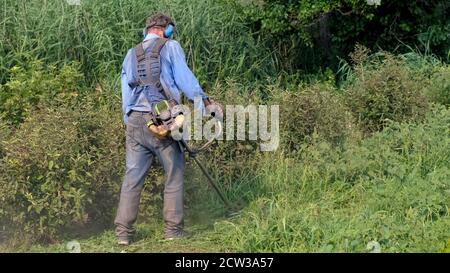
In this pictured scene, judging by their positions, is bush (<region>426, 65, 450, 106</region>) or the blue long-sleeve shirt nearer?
the blue long-sleeve shirt

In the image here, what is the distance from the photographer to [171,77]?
23.9ft

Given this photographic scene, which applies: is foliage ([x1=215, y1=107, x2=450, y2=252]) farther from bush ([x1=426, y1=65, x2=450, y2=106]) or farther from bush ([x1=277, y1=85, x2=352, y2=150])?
bush ([x1=426, y1=65, x2=450, y2=106])

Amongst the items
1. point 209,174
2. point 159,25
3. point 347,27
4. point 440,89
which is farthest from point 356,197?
point 347,27

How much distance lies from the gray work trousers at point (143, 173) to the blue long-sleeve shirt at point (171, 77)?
0.39ft

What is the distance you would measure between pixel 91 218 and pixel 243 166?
4.93 feet

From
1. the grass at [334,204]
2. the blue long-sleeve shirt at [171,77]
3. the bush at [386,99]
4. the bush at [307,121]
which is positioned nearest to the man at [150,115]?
the blue long-sleeve shirt at [171,77]

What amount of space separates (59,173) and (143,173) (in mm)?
700

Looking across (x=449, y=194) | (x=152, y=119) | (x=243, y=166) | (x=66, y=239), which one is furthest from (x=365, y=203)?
(x=66, y=239)

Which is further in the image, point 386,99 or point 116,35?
point 116,35

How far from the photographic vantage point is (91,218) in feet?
25.6

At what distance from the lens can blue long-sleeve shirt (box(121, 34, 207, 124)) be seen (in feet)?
23.6

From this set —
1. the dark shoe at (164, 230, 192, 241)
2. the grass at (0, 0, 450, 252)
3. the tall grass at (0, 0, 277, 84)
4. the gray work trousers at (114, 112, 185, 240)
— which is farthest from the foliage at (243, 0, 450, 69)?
the dark shoe at (164, 230, 192, 241)

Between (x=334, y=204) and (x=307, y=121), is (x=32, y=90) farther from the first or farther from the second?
(x=334, y=204)

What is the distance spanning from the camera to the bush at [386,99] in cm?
936
